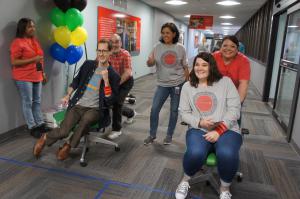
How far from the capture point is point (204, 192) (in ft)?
7.29

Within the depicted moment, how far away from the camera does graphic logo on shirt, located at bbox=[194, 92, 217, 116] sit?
210 centimetres

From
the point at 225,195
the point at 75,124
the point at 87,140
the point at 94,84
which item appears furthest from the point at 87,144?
the point at 225,195

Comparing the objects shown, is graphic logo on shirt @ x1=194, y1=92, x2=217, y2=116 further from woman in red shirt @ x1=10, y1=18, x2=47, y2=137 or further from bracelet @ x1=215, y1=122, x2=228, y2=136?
woman in red shirt @ x1=10, y1=18, x2=47, y2=137

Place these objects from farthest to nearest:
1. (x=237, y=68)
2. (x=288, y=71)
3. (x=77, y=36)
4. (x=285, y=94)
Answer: (x=285, y=94)
(x=288, y=71)
(x=77, y=36)
(x=237, y=68)

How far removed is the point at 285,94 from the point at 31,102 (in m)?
4.00

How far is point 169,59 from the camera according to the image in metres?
2.92

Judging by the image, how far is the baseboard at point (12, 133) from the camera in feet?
10.2

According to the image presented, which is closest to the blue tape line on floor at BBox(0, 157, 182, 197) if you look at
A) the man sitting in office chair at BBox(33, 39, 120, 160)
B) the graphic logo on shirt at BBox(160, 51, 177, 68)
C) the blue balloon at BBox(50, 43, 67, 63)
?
the man sitting in office chair at BBox(33, 39, 120, 160)

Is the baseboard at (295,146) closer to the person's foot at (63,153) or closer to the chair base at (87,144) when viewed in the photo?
the chair base at (87,144)

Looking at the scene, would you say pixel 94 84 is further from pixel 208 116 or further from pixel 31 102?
pixel 208 116

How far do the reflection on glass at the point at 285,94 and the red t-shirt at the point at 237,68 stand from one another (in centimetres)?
215

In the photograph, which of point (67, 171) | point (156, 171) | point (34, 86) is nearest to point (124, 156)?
point (156, 171)

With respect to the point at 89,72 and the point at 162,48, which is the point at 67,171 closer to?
the point at 89,72

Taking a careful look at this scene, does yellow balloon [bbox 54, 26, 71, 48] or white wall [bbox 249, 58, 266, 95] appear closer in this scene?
yellow balloon [bbox 54, 26, 71, 48]
